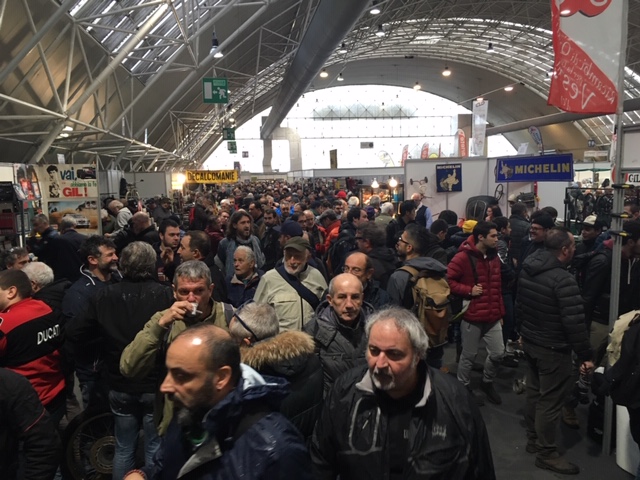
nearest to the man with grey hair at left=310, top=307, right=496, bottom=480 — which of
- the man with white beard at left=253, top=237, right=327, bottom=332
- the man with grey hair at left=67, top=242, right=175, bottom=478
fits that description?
the man with grey hair at left=67, top=242, right=175, bottom=478

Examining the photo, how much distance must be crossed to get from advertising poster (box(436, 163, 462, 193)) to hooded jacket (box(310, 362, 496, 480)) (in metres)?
9.28

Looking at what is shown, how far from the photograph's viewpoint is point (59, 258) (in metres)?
6.56

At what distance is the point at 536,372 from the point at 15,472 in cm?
368

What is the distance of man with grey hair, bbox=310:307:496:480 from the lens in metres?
1.87

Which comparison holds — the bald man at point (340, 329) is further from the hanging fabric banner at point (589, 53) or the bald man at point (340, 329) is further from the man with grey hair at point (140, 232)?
the man with grey hair at point (140, 232)

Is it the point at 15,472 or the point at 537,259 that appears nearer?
the point at 15,472

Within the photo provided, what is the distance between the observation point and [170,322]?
2559mm

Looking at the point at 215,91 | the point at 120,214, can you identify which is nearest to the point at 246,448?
the point at 120,214

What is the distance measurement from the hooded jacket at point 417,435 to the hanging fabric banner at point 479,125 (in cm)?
1528

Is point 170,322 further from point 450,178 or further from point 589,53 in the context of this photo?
point 450,178

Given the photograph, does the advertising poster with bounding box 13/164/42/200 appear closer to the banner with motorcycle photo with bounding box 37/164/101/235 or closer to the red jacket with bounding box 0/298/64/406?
the banner with motorcycle photo with bounding box 37/164/101/235

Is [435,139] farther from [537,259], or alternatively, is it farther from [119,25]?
[537,259]

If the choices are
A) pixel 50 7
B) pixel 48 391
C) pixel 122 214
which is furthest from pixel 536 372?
pixel 50 7

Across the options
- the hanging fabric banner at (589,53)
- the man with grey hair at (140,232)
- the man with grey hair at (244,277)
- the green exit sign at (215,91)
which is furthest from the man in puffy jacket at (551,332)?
the green exit sign at (215,91)
